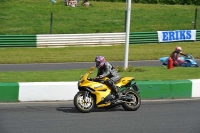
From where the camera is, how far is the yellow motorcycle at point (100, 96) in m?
11.7

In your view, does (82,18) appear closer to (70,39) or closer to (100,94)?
(70,39)

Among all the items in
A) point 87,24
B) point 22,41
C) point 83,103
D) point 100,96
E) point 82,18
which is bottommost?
point 83,103

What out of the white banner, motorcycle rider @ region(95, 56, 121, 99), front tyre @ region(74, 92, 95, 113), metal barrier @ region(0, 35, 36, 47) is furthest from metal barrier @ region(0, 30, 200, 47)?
front tyre @ region(74, 92, 95, 113)

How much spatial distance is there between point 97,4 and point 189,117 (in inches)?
1194

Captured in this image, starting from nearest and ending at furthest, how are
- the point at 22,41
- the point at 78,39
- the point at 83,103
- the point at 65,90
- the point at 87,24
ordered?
the point at 83,103, the point at 65,90, the point at 22,41, the point at 78,39, the point at 87,24

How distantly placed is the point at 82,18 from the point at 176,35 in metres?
6.73

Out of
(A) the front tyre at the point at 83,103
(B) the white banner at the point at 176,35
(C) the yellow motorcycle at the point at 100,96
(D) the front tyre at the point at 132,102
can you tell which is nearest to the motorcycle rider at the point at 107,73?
(C) the yellow motorcycle at the point at 100,96

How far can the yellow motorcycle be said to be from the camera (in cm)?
1169

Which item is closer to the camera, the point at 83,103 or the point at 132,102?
the point at 83,103

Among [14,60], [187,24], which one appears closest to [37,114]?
[14,60]

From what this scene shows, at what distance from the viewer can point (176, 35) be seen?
3084cm

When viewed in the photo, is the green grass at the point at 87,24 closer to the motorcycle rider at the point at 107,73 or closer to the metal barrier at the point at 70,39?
the metal barrier at the point at 70,39

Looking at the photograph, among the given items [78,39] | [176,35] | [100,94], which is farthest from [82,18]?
[100,94]

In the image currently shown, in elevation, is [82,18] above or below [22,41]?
above
